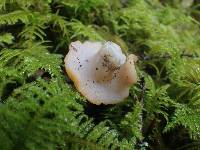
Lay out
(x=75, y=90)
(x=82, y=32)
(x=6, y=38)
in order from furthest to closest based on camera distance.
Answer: (x=82, y=32)
(x=6, y=38)
(x=75, y=90)

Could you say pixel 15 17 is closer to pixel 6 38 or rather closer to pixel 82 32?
pixel 6 38

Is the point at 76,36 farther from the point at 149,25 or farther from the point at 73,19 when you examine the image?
the point at 149,25

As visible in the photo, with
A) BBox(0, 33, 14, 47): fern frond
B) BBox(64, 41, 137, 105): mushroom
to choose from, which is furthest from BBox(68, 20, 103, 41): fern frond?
BBox(0, 33, 14, 47): fern frond

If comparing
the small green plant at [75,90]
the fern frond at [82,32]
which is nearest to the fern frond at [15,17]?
the small green plant at [75,90]

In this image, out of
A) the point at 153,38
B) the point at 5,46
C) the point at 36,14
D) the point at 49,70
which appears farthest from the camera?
the point at 153,38

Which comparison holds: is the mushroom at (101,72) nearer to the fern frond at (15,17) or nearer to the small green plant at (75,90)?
the small green plant at (75,90)

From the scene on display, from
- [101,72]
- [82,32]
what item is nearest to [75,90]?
[101,72]

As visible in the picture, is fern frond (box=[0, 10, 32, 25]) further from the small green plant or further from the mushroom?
the mushroom

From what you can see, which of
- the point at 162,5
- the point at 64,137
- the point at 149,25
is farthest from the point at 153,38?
the point at 64,137
